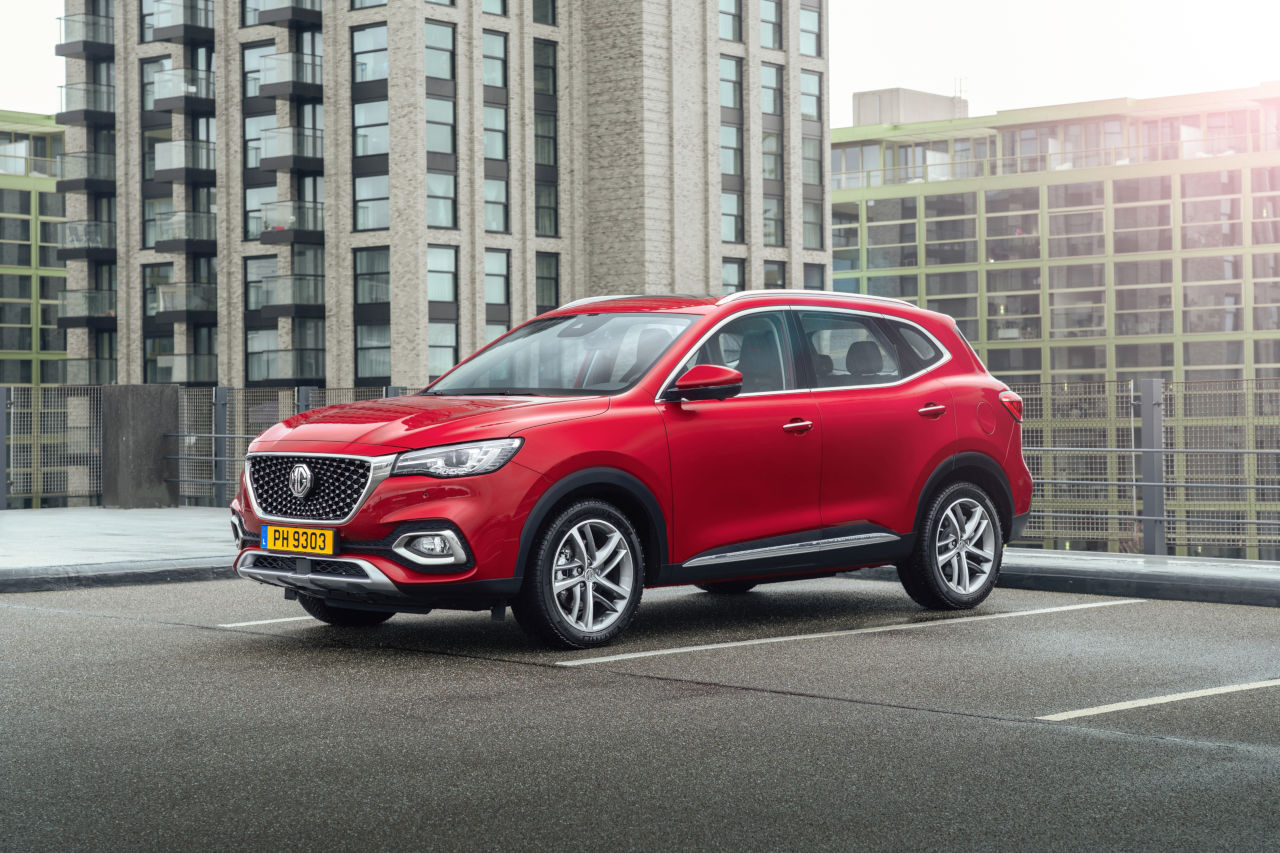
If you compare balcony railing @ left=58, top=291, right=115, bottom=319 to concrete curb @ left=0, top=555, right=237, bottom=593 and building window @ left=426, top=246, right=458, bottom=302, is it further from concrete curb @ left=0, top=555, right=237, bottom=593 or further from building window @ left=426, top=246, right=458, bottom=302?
concrete curb @ left=0, top=555, right=237, bottom=593

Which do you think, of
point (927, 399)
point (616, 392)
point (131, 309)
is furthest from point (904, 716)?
point (131, 309)

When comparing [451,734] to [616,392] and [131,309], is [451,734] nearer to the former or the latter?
[616,392]

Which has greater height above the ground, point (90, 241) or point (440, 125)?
point (440, 125)

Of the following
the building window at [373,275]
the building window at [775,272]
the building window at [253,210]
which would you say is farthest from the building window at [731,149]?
the building window at [253,210]

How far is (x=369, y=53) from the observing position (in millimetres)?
54219

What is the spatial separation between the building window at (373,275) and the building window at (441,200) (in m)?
1.99

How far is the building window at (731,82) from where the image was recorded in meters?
61.9

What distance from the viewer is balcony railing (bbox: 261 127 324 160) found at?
54.9 meters

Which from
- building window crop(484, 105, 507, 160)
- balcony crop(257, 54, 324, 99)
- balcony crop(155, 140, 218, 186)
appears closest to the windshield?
building window crop(484, 105, 507, 160)

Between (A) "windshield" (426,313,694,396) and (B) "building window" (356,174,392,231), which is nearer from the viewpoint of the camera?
(A) "windshield" (426,313,694,396)

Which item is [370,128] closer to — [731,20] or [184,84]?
[184,84]

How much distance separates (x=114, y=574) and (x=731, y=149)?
2090 inches

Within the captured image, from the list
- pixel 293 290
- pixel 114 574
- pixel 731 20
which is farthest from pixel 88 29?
pixel 114 574

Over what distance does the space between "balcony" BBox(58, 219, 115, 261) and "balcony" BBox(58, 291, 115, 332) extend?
1500mm
